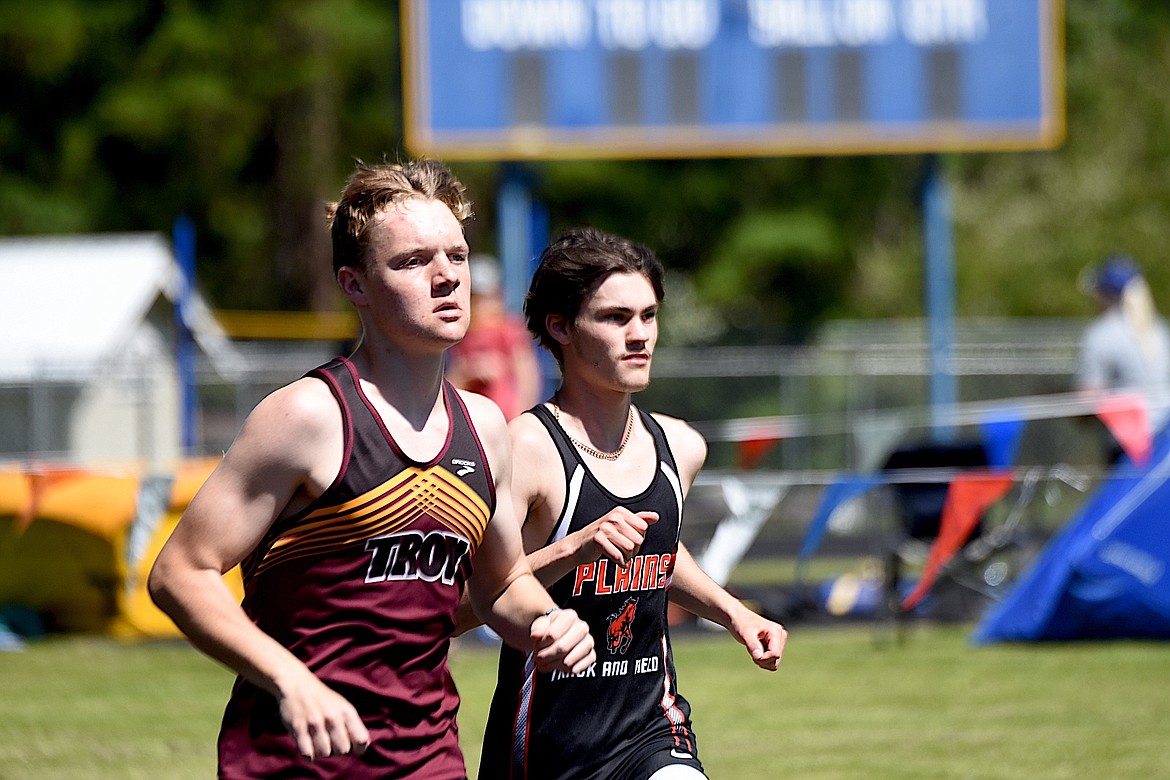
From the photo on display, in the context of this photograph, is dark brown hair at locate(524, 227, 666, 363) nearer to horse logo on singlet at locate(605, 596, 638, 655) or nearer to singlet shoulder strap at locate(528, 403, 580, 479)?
singlet shoulder strap at locate(528, 403, 580, 479)

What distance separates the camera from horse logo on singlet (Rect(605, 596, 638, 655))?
3.99 meters

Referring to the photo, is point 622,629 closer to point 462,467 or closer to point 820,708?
point 462,467

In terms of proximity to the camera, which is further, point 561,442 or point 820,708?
point 820,708

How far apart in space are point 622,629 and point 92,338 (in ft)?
60.5

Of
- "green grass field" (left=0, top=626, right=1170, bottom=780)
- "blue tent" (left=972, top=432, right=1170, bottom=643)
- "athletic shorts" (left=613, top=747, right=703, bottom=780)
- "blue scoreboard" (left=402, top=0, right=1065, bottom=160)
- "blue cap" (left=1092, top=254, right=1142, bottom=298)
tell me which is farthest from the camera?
"blue scoreboard" (left=402, top=0, right=1065, bottom=160)

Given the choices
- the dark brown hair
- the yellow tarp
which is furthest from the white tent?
the dark brown hair

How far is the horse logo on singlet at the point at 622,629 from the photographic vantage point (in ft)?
13.1

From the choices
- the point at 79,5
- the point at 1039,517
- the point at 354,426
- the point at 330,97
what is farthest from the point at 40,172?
the point at 354,426

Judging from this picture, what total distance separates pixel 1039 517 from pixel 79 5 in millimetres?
19864

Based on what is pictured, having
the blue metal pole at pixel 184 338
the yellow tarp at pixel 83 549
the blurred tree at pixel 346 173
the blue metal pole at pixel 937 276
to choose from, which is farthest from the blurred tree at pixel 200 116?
the yellow tarp at pixel 83 549

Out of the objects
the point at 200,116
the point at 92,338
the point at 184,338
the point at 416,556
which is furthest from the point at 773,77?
the point at 200,116

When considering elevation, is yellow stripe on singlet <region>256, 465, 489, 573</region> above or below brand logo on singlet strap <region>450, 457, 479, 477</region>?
below

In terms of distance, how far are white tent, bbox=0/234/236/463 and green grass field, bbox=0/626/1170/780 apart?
9.06 meters

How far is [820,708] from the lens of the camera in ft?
26.0
